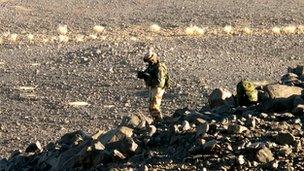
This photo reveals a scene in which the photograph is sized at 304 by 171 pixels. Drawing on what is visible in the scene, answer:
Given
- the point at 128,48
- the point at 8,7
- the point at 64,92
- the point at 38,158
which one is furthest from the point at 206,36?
the point at 38,158

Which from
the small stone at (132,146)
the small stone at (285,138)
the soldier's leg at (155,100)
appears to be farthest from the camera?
the soldier's leg at (155,100)

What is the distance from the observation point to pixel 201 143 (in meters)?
9.10

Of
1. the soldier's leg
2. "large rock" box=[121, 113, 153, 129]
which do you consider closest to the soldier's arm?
the soldier's leg

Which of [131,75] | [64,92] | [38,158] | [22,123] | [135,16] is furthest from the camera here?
[135,16]

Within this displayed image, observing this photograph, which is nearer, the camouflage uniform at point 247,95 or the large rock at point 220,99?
the camouflage uniform at point 247,95

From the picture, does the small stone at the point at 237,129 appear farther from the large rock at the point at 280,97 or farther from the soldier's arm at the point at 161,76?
the soldier's arm at the point at 161,76

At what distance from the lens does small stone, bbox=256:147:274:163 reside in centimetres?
853

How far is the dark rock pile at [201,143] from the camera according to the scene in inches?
342

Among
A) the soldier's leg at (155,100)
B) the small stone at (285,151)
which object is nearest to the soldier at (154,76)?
the soldier's leg at (155,100)

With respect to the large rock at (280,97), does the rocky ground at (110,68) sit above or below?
below

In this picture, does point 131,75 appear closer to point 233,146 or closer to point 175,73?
point 175,73

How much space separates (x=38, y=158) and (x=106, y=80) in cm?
1017

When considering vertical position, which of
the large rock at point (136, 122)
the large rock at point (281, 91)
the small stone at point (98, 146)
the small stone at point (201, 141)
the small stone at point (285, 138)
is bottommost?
the small stone at point (98, 146)

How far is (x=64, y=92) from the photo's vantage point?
790 inches
